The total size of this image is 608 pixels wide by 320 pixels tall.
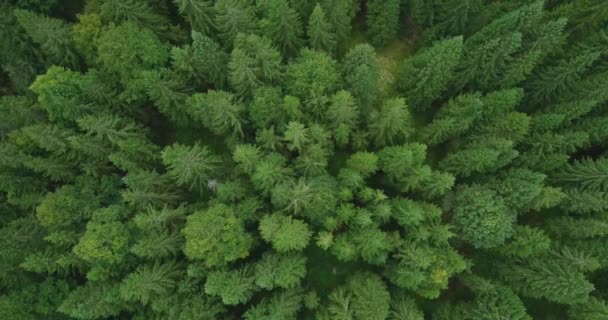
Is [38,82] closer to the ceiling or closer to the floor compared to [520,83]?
closer to the floor

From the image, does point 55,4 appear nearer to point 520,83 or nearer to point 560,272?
point 520,83

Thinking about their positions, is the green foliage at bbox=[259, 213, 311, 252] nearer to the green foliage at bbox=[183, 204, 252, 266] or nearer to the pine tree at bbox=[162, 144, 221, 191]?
the green foliage at bbox=[183, 204, 252, 266]

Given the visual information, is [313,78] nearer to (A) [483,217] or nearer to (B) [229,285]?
(A) [483,217]

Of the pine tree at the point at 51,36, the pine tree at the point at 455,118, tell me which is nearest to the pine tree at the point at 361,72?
the pine tree at the point at 455,118

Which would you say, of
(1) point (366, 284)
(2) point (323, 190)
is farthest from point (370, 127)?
(1) point (366, 284)

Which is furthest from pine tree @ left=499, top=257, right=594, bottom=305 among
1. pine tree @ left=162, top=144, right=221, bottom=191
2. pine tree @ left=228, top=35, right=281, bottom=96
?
pine tree @ left=162, top=144, right=221, bottom=191

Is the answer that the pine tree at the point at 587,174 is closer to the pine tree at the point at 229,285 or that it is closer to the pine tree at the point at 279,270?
the pine tree at the point at 279,270
